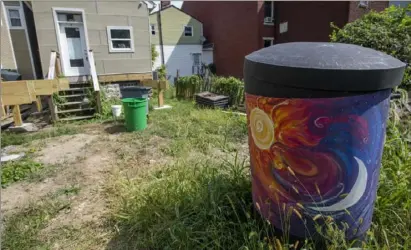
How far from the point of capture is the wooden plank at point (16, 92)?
557 cm

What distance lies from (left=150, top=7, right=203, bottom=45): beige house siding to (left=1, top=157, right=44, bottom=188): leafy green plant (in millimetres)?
15773

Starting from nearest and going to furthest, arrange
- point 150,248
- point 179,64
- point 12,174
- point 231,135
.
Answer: point 150,248 < point 12,174 < point 231,135 < point 179,64

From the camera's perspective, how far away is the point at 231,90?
28.0ft

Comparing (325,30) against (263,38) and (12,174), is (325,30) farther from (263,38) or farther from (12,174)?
(12,174)

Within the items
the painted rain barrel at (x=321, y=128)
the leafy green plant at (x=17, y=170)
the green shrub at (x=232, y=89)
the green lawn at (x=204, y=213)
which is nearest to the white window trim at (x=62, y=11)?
the green shrub at (x=232, y=89)

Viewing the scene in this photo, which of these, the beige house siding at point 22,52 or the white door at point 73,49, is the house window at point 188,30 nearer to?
the beige house siding at point 22,52

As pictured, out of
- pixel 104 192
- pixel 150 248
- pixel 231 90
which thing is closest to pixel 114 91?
pixel 231 90

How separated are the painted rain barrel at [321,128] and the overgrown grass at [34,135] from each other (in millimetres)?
5903

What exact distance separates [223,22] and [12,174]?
58.1 feet

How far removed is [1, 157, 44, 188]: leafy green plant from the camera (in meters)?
3.69

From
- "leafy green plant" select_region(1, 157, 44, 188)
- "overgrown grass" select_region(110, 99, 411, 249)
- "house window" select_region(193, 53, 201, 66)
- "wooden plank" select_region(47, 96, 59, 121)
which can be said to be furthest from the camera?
"house window" select_region(193, 53, 201, 66)

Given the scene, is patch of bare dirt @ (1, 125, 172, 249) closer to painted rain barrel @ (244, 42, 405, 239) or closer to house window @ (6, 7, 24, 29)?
painted rain barrel @ (244, 42, 405, 239)

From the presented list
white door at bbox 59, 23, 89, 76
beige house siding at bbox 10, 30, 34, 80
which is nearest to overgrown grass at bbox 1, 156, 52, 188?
white door at bbox 59, 23, 89, 76

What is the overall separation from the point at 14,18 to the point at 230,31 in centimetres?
1270
